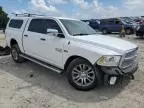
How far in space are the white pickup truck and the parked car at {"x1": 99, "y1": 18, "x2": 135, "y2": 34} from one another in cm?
1928

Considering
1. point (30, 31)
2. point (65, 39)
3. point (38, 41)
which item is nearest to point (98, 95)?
point (65, 39)

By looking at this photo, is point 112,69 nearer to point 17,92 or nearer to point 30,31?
point 17,92

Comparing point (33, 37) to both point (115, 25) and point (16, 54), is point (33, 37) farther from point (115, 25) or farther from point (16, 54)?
point (115, 25)

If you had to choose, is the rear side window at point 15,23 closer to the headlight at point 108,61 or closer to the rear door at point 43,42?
the rear door at point 43,42

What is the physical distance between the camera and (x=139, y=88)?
18.3ft

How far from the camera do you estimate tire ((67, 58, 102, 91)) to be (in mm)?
5109

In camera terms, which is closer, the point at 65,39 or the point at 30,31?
the point at 65,39

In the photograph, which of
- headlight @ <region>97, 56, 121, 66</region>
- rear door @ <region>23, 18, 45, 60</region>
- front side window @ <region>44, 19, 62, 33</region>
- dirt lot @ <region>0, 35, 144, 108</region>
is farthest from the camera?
rear door @ <region>23, 18, 45, 60</region>

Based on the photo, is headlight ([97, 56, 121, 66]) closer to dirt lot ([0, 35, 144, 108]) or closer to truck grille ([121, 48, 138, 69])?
truck grille ([121, 48, 138, 69])

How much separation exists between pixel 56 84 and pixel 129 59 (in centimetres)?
210

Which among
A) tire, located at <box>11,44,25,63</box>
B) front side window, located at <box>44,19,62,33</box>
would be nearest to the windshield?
front side window, located at <box>44,19,62,33</box>

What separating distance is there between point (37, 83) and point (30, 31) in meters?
1.99

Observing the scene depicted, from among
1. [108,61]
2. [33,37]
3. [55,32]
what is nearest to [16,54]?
[33,37]

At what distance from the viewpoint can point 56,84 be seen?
5910mm
